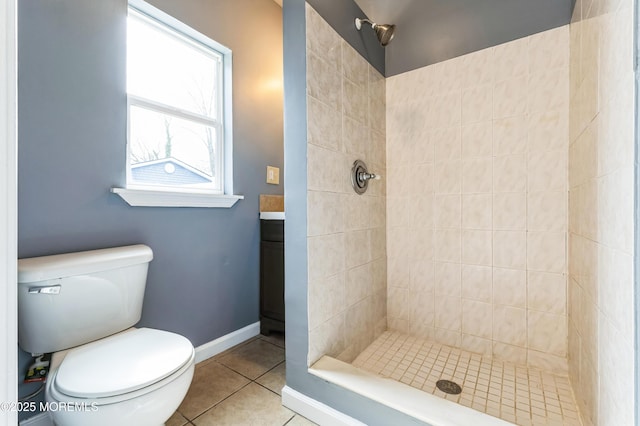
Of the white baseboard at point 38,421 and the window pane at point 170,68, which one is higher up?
the window pane at point 170,68

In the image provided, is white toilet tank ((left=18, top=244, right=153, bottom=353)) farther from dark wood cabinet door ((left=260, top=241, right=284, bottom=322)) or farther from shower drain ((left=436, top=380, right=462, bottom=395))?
shower drain ((left=436, top=380, right=462, bottom=395))

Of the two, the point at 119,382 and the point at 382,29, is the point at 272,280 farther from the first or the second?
the point at 382,29

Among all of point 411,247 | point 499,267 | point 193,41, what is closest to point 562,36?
point 499,267

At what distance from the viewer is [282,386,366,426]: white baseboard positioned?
3.93ft

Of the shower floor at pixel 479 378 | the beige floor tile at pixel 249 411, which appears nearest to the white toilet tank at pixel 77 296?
the beige floor tile at pixel 249 411

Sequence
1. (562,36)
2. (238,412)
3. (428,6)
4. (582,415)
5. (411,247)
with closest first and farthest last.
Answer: (582,415) → (238,412) → (562,36) → (428,6) → (411,247)

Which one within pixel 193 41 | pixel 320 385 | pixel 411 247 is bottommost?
pixel 320 385

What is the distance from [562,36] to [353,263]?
5.46ft

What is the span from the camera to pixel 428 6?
1845mm

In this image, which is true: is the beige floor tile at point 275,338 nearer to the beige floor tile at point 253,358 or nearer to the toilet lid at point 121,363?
the beige floor tile at point 253,358

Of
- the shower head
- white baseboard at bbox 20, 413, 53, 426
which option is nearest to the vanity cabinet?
white baseboard at bbox 20, 413, 53, 426

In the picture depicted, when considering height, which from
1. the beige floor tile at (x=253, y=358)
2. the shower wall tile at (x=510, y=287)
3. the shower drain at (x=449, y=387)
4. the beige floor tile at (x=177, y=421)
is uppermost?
the shower wall tile at (x=510, y=287)

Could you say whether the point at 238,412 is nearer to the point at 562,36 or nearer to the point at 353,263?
the point at 353,263

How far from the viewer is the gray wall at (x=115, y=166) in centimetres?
115
